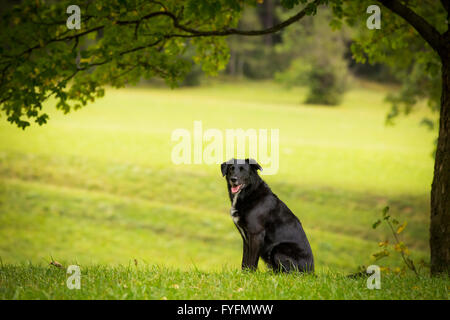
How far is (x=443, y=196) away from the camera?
6867mm

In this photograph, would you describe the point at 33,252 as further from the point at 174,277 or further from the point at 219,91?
the point at 219,91

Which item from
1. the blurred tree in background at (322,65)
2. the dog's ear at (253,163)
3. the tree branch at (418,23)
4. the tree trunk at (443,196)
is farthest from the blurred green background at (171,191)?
the blurred tree in background at (322,65)

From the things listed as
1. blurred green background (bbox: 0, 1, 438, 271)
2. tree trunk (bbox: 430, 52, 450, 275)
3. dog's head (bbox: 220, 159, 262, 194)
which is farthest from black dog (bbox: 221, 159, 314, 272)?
tree trunk (bbox: 430, 52, 450, 275)

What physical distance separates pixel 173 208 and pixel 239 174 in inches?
553

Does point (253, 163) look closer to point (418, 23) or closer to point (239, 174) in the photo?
point (239, 174)

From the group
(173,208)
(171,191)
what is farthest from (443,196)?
(171,191)

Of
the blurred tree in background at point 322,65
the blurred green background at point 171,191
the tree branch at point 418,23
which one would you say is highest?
the blurred tree in background at point 322,65

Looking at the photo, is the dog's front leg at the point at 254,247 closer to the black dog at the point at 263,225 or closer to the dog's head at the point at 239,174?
the black dog at the point at 263,225

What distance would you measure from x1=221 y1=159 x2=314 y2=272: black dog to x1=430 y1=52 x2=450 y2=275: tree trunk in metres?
2.18

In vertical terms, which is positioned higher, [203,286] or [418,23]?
[418,23]

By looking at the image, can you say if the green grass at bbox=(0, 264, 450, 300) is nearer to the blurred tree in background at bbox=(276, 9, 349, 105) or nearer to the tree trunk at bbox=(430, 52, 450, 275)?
the tree trunk at bbox=(430, 52, 450, 275)

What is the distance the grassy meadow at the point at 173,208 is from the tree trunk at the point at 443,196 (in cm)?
99

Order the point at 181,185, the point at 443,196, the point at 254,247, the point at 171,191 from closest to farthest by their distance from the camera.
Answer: the point at 254,247 < the point at 443,196 < the point at 171,191 < the point at 181,185

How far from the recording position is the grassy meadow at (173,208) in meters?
5.44
